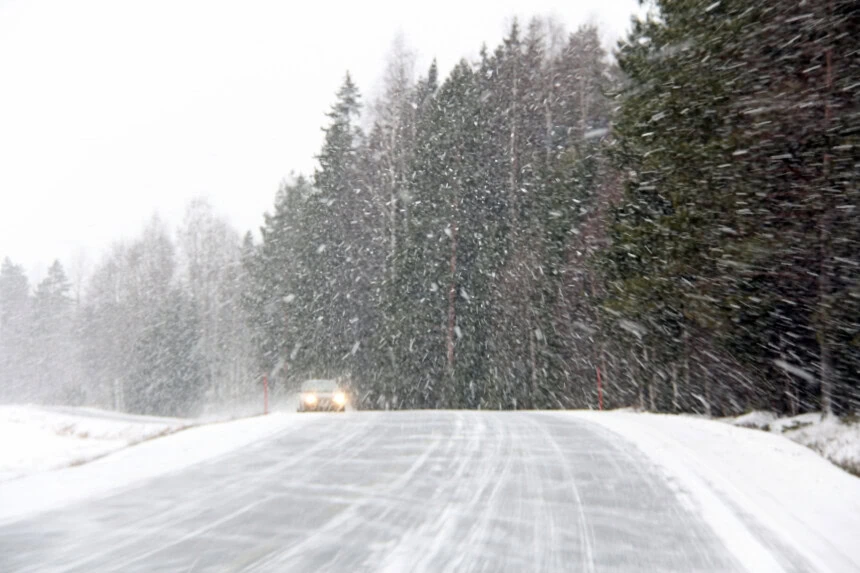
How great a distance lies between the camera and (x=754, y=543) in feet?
17.5

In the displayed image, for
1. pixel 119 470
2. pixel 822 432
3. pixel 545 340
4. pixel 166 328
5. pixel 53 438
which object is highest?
pixel 166 328

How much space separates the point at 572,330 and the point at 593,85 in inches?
711

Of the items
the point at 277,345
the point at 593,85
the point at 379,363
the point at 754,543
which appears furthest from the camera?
the point at 277,345

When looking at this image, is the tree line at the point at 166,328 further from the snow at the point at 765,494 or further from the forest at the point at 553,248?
the snow at the point at 765,494

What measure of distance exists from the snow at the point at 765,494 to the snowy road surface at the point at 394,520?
0.13 meters

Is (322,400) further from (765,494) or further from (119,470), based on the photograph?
(765,494)

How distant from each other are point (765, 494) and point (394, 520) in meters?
3.66

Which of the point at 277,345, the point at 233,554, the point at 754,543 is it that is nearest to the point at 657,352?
the point at 754,543

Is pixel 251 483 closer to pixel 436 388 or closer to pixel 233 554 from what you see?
pixel 233 554

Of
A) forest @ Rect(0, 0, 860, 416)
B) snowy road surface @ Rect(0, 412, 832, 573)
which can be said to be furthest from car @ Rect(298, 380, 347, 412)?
snowy road surface @ Rect(0, 412, 832, 573)

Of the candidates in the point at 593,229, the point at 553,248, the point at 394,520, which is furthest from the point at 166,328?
the point at 394,520

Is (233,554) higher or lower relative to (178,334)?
lower

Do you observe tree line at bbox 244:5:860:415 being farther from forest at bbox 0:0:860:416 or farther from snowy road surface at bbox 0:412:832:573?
snowy road surface at bbox 0:412:832:573

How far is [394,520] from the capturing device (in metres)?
6.19
